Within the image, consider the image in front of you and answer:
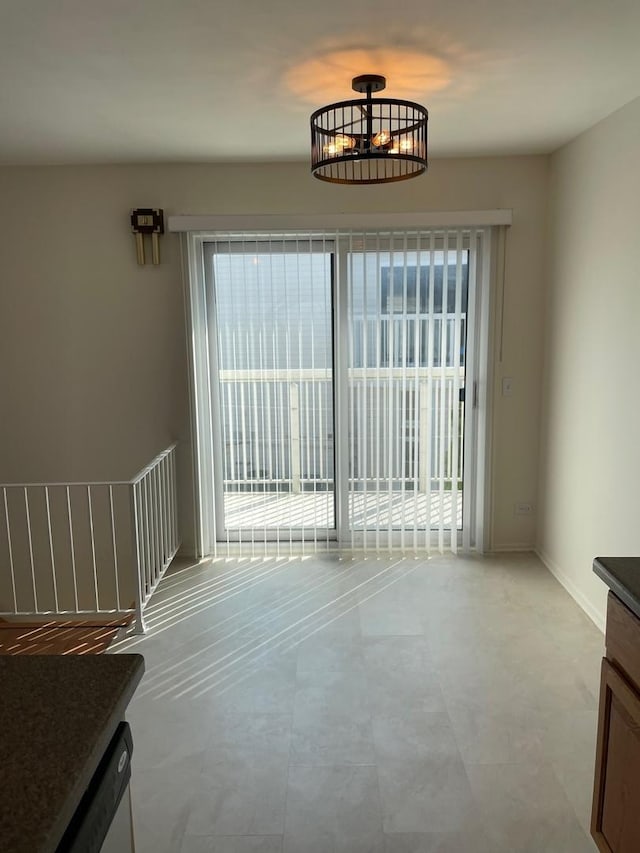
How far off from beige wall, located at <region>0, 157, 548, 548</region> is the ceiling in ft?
1.37

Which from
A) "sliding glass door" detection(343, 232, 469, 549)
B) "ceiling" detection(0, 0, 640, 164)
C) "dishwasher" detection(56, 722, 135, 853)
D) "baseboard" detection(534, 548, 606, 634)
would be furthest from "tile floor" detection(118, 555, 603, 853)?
"ceiling" detection(0, 0, 640, 164)

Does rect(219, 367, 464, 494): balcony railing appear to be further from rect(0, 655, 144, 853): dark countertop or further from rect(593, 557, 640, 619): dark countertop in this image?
rect(0, 655, 144, 853): dark countertop

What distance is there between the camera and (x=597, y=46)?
2.21 m

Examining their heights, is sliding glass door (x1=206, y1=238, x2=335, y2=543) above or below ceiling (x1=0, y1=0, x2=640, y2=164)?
below

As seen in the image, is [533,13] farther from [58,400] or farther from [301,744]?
[58,400]

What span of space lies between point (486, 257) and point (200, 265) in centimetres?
177

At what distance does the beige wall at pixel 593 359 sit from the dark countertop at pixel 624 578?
1.28m

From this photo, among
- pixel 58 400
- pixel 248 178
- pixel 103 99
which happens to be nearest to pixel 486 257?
pixel 248 178

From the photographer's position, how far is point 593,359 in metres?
3.24

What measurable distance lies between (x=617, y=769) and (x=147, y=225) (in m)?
3.55

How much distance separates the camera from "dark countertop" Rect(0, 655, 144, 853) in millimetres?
892

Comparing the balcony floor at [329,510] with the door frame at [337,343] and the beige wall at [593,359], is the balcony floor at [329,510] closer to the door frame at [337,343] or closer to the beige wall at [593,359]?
the door frame at [337,343]

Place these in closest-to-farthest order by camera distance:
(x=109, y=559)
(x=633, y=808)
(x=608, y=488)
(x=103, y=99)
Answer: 1. (x=633, y=808)
2. (x=103, y=99)
3. (x=608, y=488)
4. (x=109, y=559)

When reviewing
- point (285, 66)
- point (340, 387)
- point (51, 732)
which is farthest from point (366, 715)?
point (285, 66)
